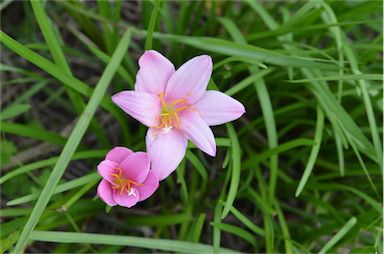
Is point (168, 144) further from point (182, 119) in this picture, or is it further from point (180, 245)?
point (180, 245)

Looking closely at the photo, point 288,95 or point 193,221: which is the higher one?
point 288,95

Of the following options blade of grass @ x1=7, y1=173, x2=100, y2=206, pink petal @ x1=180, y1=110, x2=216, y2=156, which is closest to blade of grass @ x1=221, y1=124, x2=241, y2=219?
pink petal @ x1=180, y1=110, x2=216, y2=156

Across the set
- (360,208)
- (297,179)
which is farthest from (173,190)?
(360,208)

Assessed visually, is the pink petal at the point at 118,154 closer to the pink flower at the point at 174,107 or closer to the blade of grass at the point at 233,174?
the pink flower at the point at 174,107

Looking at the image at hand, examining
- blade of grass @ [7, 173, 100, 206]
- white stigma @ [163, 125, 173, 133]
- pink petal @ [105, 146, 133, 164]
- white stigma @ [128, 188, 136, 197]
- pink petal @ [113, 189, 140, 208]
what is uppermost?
white stigma @ [163, 125, 173, 133]

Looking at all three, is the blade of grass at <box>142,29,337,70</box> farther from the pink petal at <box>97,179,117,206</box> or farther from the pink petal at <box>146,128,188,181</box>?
the pink petal at <box>97,179,117,206</box>

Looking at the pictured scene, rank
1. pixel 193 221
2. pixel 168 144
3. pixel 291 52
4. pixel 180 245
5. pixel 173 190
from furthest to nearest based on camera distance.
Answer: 1. pixel 173 190
2. pixel 193 221
3. pixel 291 52
4. pixel 180 245
5. pixel 168 144
